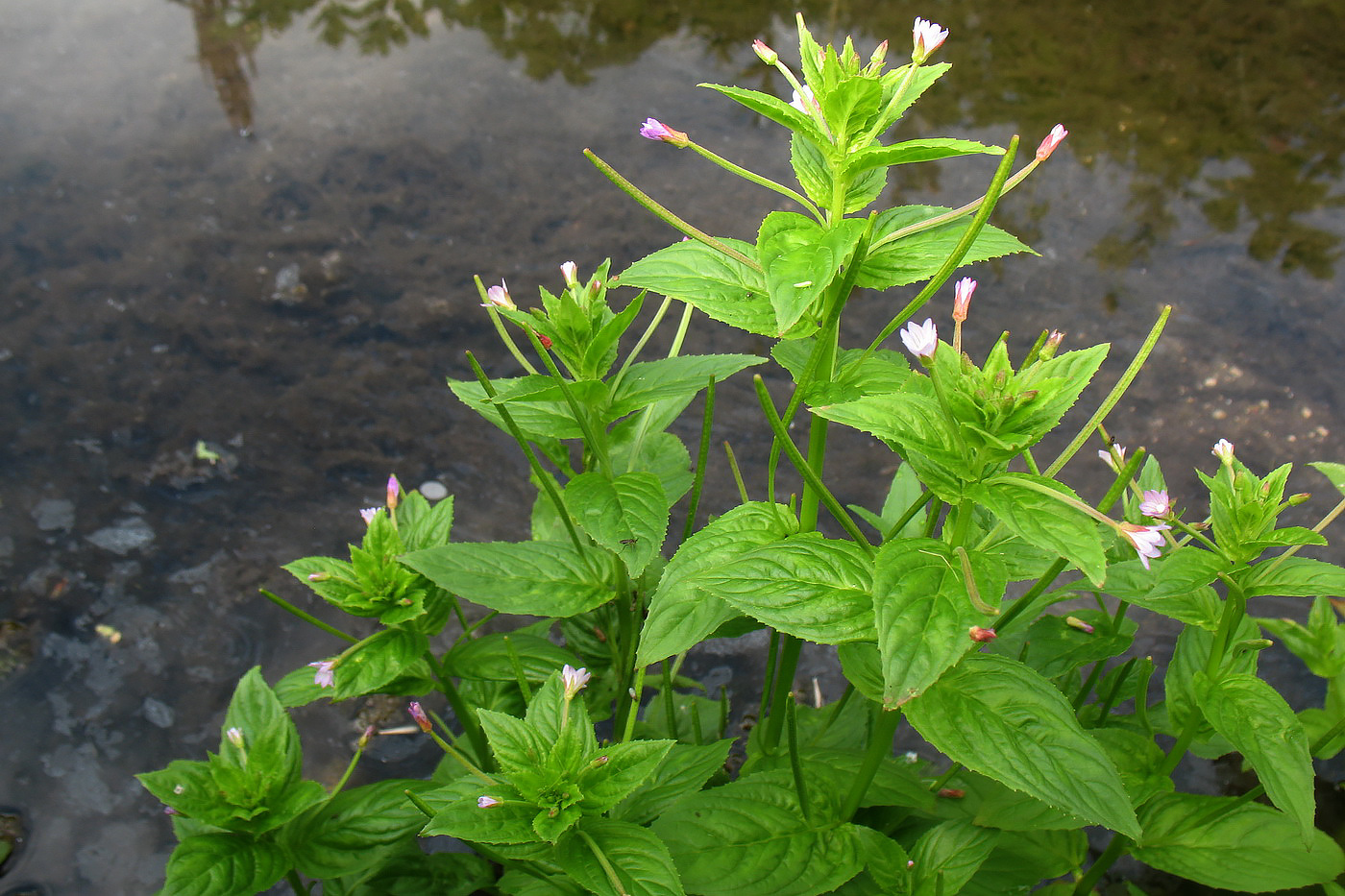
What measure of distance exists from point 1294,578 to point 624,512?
3.46 feet

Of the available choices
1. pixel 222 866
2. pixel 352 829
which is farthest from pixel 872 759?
pixel 222 866

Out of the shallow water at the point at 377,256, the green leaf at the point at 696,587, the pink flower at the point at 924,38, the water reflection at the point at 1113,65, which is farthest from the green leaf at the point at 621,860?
the water reflection at the point at 1113,65

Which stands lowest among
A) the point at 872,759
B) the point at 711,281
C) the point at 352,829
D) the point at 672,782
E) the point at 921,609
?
the point at 352,829

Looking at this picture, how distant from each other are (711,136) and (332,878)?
306 cm

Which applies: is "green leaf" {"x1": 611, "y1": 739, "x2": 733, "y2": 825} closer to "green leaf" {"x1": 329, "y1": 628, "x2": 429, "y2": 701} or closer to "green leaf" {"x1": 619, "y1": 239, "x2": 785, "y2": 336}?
"green leaf" {"x1": 329, "y1": 628, "x2": 429, "y2": 701}

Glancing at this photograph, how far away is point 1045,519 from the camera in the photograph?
115cm

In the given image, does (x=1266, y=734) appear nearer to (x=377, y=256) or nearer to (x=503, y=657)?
(x=503, y=657)

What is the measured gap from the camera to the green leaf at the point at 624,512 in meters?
1.52

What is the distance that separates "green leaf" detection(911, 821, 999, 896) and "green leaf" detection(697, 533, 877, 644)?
0.58m

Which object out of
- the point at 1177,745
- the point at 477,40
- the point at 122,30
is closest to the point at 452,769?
the point at 1177,745

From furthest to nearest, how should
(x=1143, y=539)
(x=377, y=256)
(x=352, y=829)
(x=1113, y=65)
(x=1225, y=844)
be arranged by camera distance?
(x=1113, y=65), (x=377, y=256), (x=352, y=829), (x=1225, y=844), (x=1143, y=539)

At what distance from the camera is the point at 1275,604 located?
2658mm

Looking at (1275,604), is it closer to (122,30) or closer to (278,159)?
(278,159)

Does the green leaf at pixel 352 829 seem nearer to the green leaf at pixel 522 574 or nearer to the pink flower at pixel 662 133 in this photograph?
the green leaf at pixel 522 574
